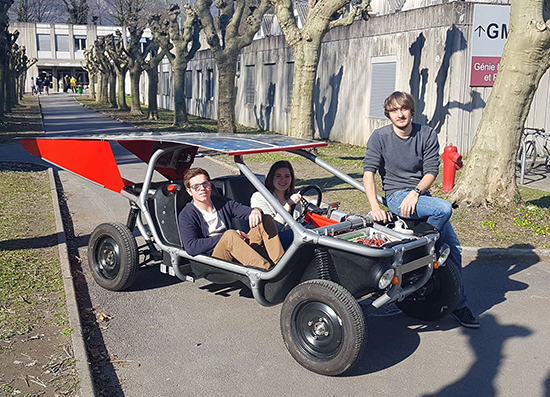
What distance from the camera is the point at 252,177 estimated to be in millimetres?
5109

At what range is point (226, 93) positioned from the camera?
66.9 ft

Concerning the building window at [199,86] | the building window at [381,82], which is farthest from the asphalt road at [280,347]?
the building window at [199,86]

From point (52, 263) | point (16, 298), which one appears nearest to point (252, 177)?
point (16, 298)

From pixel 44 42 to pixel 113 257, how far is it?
82004 mm

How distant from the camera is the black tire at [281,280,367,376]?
4.24 meters

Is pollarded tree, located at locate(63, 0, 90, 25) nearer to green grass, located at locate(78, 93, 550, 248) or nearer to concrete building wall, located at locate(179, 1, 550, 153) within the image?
concrete building wall, located at locate(179, 1, 550, 153)

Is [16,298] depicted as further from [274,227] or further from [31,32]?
[31,32]

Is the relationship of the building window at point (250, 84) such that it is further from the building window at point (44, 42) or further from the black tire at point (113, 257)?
the building window at point (44, 42)

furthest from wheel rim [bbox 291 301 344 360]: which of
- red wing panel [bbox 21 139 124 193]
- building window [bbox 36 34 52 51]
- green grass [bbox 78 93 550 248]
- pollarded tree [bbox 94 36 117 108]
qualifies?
building window [bbox 36 34 52 51]

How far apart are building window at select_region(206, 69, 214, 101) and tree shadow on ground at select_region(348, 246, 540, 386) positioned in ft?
94.0

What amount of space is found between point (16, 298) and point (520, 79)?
22.1ft

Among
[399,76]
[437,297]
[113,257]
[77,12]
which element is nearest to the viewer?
[437,297]

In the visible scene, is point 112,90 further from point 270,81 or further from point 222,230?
point 222,230

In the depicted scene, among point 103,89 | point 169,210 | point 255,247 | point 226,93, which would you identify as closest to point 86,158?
point 169,210
